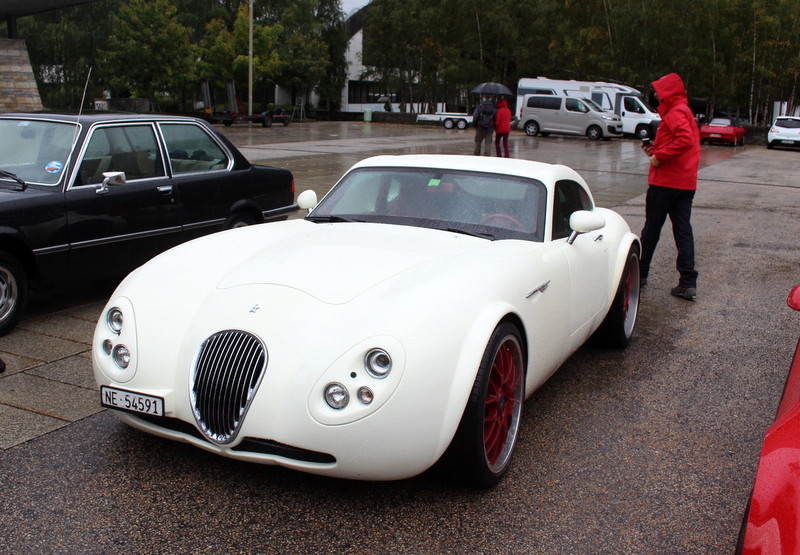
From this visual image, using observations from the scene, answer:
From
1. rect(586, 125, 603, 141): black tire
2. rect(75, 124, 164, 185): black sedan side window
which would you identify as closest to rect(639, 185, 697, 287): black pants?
rect(75, 124, 164, 185): black sedan side window

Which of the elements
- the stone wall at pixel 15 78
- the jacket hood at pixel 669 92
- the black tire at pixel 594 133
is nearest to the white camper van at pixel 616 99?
the black tire at pixel 594 133

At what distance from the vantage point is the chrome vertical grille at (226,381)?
3.15 metres

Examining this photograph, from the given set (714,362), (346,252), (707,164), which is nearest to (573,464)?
(346,252)

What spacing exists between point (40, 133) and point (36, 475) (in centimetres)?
359

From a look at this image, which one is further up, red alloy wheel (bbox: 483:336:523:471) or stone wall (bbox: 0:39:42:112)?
stone wall (bbox: 0:39:42:112)

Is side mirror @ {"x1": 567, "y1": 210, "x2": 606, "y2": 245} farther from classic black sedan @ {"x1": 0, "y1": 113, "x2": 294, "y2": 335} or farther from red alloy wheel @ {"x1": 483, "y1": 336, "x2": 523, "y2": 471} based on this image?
classic black sedan @ {"x1": 0, "y1": 113, "x2": 294, "y2": 335}

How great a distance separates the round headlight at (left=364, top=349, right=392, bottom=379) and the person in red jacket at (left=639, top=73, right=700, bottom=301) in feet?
14.9

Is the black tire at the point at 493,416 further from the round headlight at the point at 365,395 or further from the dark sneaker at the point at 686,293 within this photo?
the dark sneaker at the point at 686,293

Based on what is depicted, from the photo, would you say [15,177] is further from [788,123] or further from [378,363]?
[788,123]

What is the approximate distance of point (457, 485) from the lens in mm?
3473

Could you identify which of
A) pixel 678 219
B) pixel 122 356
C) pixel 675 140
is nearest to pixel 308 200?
pixel 122 356

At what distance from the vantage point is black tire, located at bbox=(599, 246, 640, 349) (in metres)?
5.29

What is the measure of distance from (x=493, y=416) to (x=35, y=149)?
437 centimetres

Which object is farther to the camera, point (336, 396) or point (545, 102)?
point (545, 102)
